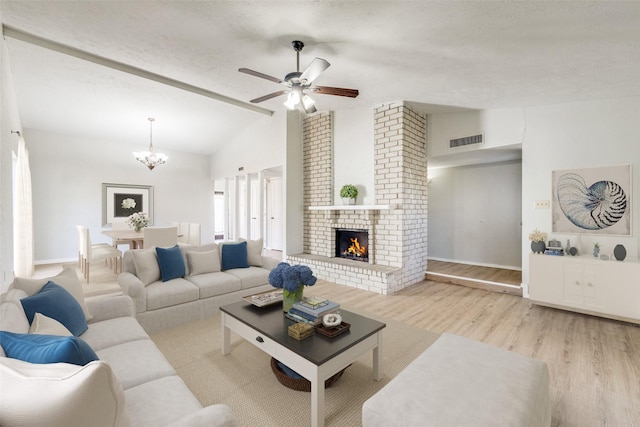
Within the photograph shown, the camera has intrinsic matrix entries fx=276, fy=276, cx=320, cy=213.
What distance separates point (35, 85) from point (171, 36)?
327 cm

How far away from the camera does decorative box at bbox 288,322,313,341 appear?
1.75 metres

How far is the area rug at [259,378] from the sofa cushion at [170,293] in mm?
282

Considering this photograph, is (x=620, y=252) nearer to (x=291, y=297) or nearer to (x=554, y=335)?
(x=554, y=335)

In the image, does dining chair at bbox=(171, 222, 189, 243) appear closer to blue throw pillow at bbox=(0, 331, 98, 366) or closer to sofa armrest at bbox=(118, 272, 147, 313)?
sofa armrest at bbox=(118, 272, 147, 313)

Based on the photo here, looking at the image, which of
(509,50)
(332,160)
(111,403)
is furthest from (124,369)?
(332,160)

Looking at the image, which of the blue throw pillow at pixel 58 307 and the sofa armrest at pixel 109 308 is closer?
the blue throw pillow at pixel 58 307

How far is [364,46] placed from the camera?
8.79 ft

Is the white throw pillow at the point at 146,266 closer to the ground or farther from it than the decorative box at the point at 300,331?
farther from it

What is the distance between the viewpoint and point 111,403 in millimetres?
827

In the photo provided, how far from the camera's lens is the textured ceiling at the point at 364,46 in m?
2.13

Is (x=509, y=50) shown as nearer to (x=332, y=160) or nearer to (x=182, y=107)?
(x=332, y=160)

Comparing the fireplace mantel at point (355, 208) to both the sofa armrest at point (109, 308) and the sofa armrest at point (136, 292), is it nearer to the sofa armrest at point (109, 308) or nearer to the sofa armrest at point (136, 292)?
the sofa armrest at point (136, 292)

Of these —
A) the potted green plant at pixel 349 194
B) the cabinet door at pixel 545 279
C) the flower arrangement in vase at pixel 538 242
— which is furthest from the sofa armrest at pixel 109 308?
the flower arrangement in vase at pixel 538 242

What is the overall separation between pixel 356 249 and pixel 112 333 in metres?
3.68
